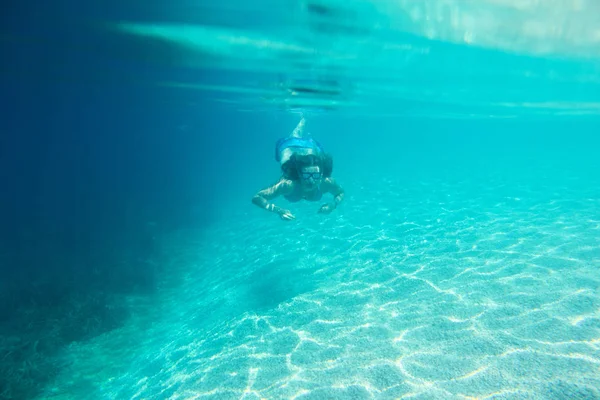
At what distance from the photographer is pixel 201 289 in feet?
38.1

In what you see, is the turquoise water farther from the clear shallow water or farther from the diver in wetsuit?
the diver in wetsuit

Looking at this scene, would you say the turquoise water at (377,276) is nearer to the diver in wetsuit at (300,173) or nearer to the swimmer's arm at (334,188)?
the swimmer's arm at (334,188)

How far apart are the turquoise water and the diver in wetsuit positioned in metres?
2.54

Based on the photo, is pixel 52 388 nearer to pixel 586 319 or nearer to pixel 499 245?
pixel 586 319

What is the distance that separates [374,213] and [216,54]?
10379 millimetres

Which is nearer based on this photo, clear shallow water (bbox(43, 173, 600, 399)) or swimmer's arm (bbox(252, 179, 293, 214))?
clear shallow water (bbox(43, 173, 600, 399))

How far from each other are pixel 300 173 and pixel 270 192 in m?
0.94

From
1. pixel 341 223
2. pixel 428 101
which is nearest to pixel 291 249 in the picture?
pixel 341 223

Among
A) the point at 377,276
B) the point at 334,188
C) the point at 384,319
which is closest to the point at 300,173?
the point at 334,188

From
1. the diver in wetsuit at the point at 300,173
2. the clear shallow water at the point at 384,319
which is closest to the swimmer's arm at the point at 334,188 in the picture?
the diver in wetsuit at the point at 300,173

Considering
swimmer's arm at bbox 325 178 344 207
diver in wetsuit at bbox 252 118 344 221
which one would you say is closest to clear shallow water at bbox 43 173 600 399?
swimmer's arm at bbox 325 178 344 207

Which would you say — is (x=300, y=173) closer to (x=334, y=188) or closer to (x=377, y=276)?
(x=334, y=188)

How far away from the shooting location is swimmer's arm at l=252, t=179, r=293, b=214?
775cm

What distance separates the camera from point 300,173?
789 cm
